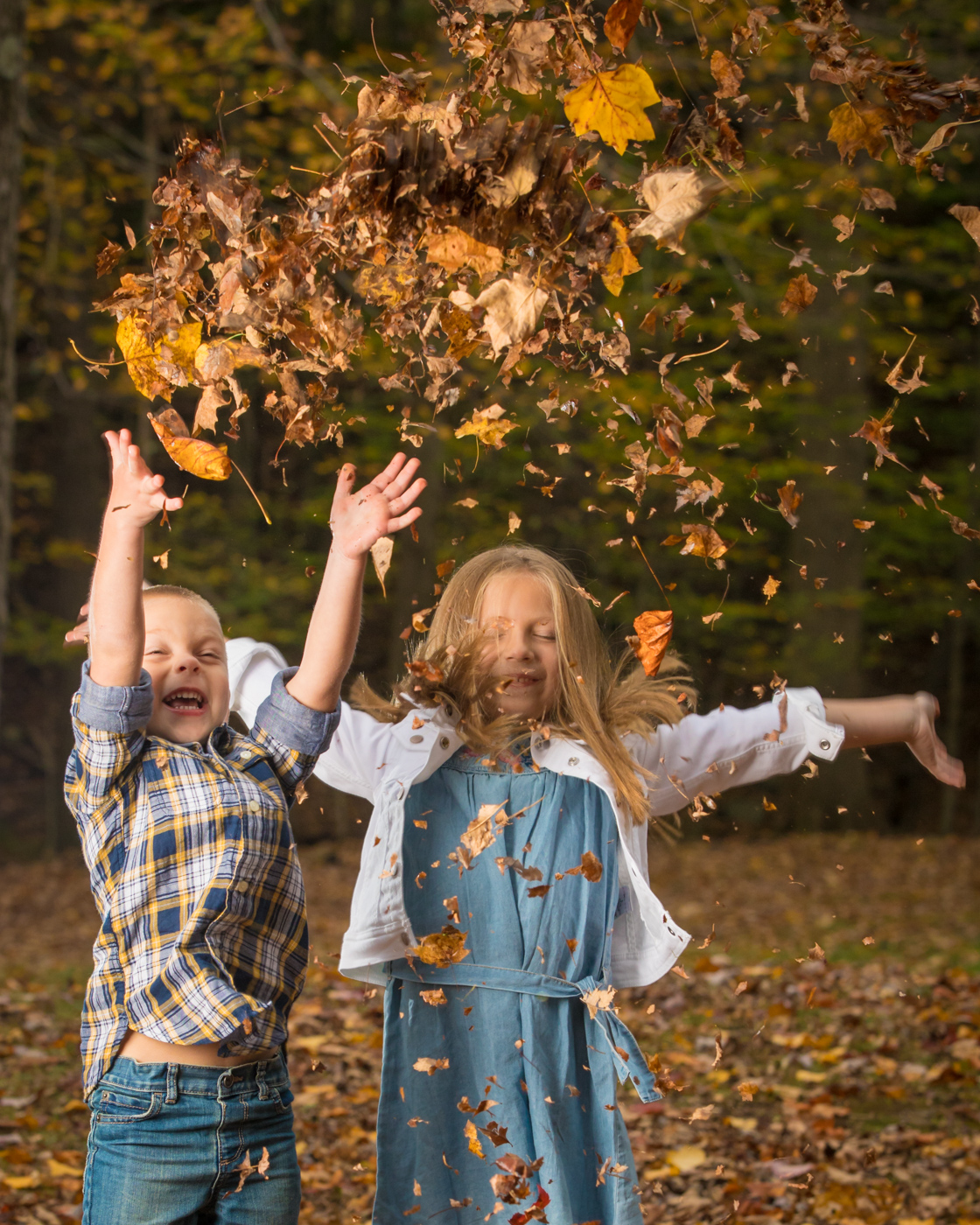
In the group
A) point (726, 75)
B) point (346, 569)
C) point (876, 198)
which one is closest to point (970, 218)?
point (876, 198)

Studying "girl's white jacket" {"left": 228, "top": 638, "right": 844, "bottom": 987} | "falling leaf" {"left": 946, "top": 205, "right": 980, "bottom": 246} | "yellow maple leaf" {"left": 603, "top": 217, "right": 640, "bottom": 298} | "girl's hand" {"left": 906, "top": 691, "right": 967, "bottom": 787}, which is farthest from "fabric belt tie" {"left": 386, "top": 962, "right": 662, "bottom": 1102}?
"falling leaf" {"left": 946, "top": 205, "right": 980, "bottom": 246}

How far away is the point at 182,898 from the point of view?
2.38 meters

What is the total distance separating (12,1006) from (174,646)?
14.8 ft

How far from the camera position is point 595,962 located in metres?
2.74

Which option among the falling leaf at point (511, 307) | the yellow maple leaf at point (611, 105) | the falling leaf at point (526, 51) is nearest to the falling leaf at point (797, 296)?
the yellow maple leaf at point (611, 105)

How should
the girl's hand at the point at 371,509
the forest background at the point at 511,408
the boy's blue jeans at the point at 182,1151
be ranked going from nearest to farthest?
the boy's blue jeans at the point at 182,1151 → the girl's hand at the point at 371,509 → the forest background at the point at 511,408

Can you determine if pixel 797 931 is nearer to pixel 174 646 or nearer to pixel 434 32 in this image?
pixel 174 646

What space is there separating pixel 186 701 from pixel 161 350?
777mm

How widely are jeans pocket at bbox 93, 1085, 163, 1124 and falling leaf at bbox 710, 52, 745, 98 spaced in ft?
7.59

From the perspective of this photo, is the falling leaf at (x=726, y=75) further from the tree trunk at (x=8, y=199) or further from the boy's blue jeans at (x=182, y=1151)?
the tree trunk at (x=8, y=199)

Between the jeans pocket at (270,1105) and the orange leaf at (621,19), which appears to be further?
the orange leaf at (621,19)

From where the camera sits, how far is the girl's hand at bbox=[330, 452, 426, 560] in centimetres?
250

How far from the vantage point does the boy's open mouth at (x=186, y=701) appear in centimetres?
256

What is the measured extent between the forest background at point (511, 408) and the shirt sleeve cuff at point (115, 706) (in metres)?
8.11
